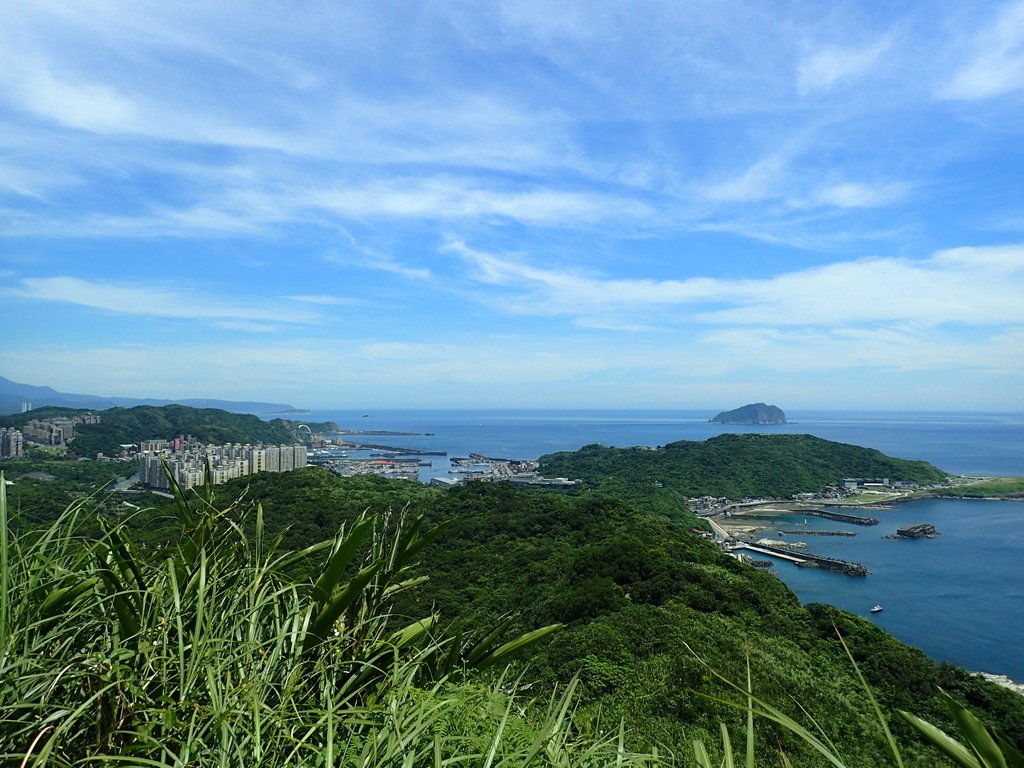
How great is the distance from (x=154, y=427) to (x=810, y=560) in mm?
32053

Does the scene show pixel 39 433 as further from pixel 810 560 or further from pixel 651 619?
pixel 810 560

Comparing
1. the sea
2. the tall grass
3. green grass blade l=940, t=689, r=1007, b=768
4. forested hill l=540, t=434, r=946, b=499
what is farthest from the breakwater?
green grass blade l=940, t=689, r=1007, b=768

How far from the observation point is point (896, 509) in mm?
39875

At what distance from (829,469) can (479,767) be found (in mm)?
51813

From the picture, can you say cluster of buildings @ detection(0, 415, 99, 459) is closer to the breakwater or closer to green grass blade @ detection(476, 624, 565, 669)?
green grass blade @ detection(476, 624, 565, 669)

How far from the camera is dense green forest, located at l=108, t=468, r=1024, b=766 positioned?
7430mm

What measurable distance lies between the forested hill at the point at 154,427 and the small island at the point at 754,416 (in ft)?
326

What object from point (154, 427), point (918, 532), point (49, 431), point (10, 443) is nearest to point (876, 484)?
point (918, 532)

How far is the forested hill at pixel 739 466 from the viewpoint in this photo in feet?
139

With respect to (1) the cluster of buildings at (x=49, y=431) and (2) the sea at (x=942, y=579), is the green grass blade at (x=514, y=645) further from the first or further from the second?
(1) the cluster of buildings at (x=49, y=431)

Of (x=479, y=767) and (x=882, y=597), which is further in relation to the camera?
(x=882, y=597)

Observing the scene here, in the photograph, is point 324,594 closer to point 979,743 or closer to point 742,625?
point 979,743

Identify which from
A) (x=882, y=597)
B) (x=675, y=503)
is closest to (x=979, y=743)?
(x=882, y=597)

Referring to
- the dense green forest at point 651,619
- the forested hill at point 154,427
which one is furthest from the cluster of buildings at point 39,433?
the dense green forest at point 651,619
